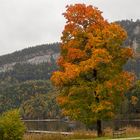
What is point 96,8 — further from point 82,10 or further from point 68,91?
point 68,91

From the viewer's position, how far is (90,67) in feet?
125

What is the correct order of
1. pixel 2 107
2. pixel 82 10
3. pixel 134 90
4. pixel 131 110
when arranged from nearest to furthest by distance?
1. pixel 82 10
2. pixel 134 90
3. pixel 131 110
4. pixel 2 107

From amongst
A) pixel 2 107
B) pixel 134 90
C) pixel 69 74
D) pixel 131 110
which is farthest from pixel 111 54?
pixel 2 107

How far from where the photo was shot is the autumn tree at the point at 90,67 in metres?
38.2

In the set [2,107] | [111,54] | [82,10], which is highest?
[82,10]

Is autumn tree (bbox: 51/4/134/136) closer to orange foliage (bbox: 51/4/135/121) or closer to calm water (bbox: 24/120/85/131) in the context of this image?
orange foliage (bbox: 51/4/135/121)

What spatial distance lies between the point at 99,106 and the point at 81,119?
2101 mm

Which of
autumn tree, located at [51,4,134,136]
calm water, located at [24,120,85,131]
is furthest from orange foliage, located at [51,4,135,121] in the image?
calm water, located at [24,120,85,131]

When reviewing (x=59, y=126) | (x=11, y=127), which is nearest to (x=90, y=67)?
(x=11, y=127)

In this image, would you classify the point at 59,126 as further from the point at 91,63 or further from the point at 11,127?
the point at 11,127

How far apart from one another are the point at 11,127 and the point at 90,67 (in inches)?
343

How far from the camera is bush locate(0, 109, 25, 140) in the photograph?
3256 cm

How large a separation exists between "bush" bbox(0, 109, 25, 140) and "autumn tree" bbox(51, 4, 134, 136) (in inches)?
259

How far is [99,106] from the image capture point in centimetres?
3772
